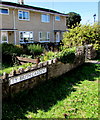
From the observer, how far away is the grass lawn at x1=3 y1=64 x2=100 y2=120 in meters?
4.29

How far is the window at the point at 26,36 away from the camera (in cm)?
2097

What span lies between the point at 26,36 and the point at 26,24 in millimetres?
1785

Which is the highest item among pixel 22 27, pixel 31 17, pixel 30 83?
pixel 31 17

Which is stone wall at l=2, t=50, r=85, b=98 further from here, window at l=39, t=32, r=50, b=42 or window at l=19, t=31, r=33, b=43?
window at l=39, t=32, r=50, b=42

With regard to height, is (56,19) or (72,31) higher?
(56,19)

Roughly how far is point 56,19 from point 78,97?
22717mm

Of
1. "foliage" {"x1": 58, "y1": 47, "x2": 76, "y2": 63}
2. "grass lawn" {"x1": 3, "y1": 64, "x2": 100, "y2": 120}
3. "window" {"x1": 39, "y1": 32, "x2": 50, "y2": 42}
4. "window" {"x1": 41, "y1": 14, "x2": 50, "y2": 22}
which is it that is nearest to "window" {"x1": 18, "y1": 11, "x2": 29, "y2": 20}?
"window" {"x1": 41, "y1": 14, "x2": 50, "y2": 22}

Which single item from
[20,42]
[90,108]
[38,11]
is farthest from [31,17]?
[90,108]

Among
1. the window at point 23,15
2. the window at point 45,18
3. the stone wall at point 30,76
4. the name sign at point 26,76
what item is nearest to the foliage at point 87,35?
the stone wall at point 30,76

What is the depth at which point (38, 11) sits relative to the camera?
21844 mm

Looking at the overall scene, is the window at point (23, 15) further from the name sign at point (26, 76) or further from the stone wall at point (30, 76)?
the name sign at point (26, 76)

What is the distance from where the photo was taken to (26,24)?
69.8 ft

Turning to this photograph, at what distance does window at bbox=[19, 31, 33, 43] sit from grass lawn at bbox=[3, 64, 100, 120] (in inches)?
587

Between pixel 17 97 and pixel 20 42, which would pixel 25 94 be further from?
pixel 20 42
